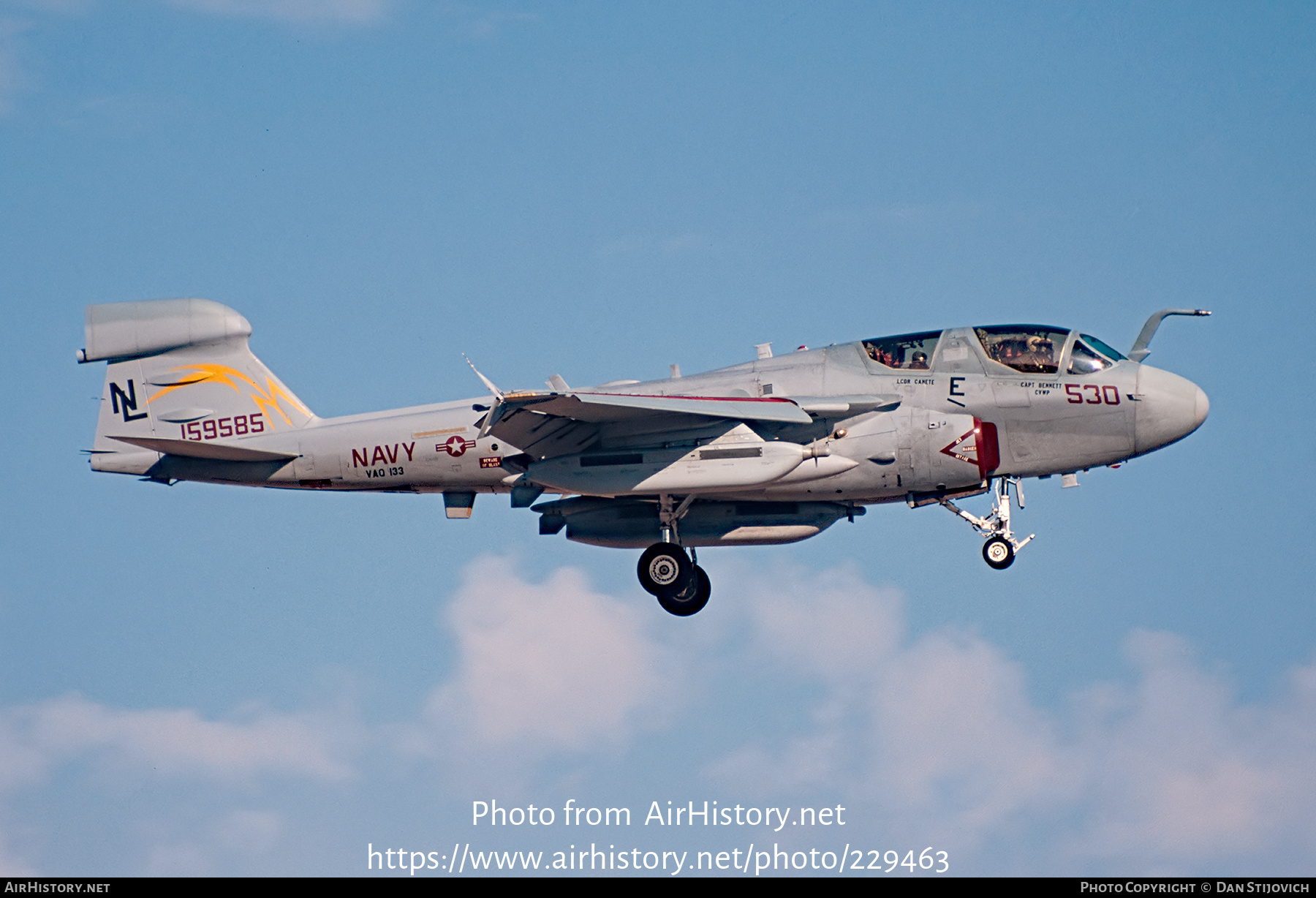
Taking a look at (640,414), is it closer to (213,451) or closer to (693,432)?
(693,432)

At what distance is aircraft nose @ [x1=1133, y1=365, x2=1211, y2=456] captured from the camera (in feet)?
72.6

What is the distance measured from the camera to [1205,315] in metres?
22.0

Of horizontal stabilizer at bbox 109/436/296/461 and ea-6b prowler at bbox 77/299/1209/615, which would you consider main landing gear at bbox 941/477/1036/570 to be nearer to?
ea-6b prowler at bbox 77/299/1209/615

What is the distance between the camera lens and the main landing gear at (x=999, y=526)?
2267cm

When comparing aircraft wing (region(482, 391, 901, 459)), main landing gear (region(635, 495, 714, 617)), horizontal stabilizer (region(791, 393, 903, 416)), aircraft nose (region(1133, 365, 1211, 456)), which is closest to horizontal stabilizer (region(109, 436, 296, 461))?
aircraft wing (region(482, 391, 901, 459))

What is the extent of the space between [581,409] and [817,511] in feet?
14.2

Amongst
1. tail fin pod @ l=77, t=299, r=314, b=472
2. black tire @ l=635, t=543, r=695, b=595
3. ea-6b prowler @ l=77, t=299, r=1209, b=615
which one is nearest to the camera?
ea-6b prowler @ l=77, t=299, r=1209, b=615

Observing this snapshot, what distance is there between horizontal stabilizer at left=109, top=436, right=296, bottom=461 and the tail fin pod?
1.67 ft

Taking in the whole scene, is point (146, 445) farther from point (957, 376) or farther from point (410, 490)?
point (957, 376)

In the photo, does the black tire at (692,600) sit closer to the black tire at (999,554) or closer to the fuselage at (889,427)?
the fuselage at (889,427)

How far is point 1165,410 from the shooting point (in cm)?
2214

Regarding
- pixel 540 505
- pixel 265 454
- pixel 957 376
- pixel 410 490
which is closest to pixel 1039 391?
pixel 957 376

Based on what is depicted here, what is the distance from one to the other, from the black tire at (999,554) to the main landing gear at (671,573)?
4.19m

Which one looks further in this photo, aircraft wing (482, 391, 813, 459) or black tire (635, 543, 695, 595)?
black tire (635, 543, 695, 595)
